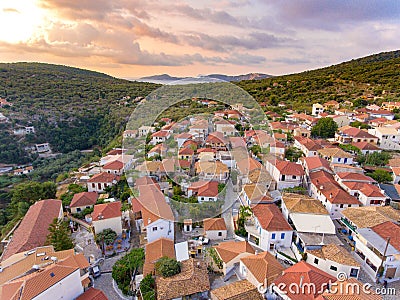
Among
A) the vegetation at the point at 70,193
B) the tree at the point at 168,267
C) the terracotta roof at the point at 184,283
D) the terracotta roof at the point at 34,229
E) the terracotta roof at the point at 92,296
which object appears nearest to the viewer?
the terracotta roof at the point at 92,296

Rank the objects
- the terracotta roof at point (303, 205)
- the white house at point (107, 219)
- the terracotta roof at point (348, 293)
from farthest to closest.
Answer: the white house at point (107, 219)
the terracotta roof at point (303, 205)
the terracotta roof at point (348, 293)

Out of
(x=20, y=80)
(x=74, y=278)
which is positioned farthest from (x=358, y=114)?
(x=20, y=80)

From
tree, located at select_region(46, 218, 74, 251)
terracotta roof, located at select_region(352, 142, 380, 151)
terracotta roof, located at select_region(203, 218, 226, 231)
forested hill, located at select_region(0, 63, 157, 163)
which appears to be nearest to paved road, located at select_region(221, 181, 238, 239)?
terracotta roof, located at select_region(203, 218, 226, 231)

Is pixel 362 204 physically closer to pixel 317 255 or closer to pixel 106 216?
pixel 317 255

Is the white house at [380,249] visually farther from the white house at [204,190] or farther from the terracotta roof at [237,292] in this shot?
the white house at [204,190]

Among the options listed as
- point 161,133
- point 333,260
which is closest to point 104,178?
point 161,133

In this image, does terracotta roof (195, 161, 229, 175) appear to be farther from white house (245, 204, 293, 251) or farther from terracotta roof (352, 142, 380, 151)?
terracotta roof (352, 142, 380, 151)

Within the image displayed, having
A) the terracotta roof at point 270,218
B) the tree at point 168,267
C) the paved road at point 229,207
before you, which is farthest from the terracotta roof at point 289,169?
the tree at point 168,267
